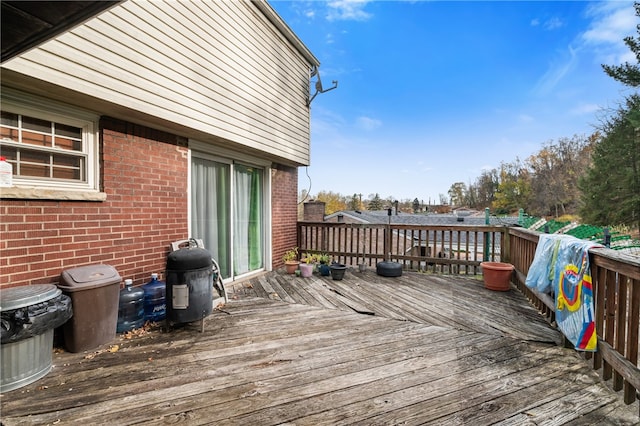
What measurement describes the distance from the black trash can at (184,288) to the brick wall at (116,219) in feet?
2.38

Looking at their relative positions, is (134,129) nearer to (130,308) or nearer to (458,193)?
(130,308)

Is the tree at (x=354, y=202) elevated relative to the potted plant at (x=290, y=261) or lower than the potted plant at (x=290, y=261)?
elevated

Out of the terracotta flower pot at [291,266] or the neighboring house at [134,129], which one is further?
the terracotta flower pot at [291,266]

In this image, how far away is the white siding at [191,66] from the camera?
86.8 inches

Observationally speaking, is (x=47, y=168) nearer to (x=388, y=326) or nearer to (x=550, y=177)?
(x=388, y=326)

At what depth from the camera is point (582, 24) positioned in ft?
20.0

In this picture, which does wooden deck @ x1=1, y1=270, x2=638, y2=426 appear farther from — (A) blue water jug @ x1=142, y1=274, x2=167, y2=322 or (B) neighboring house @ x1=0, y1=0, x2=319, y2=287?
(B) neighboring house @ x1=0, y1=0, x2=319, y2=287

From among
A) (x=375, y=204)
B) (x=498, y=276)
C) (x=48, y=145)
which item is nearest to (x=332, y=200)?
(x=375, y=204)

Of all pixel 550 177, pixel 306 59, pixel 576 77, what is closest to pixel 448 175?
pixel 550 177

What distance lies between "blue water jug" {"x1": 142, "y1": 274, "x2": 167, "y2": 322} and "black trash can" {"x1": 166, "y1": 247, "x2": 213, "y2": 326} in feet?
1.24

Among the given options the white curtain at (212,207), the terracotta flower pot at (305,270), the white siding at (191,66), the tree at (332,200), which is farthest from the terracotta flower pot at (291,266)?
the tree at (332,200)

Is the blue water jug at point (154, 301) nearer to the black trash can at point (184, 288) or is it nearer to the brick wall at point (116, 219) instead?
the brick wall at point (116, 219)

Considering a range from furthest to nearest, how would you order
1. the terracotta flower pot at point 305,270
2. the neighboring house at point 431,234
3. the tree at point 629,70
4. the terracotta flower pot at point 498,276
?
the tree at point 629,70
the neighboring house at point 431,234
the terracotta flower pot at point 305,270
the terracotta flower pot at point 498,276

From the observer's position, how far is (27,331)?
1.72m
